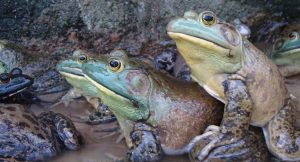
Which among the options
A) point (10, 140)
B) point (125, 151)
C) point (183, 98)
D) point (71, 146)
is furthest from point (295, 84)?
point (10, 140)

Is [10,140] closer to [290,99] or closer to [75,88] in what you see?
[75,88]

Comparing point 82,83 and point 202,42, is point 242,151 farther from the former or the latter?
point 82,83

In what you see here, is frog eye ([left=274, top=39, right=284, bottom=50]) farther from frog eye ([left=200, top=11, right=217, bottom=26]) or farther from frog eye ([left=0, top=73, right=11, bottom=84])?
frog eye ([left=0, top=73, right=11, bottom=84])

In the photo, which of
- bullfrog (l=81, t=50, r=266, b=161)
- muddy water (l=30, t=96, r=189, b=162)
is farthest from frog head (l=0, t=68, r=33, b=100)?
bullfrog (l=81, t=50, r=266, b=161)

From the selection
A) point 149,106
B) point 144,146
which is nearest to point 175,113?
point 149,106

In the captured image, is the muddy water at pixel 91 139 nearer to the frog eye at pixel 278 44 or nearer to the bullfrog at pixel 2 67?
the bullfrog at pixel 2 67

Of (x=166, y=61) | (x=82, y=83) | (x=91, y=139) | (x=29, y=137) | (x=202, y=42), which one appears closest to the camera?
(x=202, y=42)
